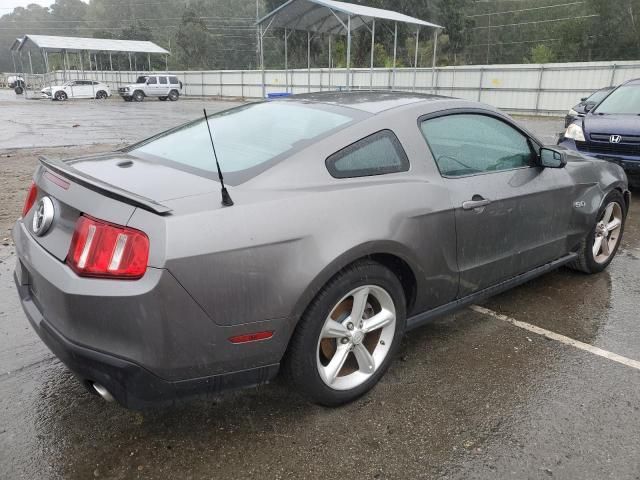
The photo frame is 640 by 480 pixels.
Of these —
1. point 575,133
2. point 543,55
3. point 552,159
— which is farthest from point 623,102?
point 543,55

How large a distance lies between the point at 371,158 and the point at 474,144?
92 cm

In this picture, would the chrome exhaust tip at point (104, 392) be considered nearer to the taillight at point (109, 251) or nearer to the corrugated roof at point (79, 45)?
the taillight at point (109, 251)

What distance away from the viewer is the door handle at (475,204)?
9.66ft

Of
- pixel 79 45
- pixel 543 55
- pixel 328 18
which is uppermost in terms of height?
pixel 328 18

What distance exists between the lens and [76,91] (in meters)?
36.1

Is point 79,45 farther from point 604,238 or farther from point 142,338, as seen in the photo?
point 142,338

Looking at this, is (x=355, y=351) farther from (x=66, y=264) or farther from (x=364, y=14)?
(x=364, y=14)

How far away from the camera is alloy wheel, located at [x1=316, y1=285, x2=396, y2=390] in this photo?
99.8 inches

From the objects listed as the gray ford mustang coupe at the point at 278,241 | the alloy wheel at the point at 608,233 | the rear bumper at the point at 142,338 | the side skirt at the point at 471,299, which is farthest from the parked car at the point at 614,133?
the rear bumper at the point at 142,338

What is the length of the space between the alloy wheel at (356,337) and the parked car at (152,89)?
36248 millimetres

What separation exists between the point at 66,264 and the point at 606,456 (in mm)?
2436

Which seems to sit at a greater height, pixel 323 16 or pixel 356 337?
pixel 323 16

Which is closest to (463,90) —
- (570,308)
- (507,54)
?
(570,308)

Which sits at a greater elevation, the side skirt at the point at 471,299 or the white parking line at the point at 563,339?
the side skirt at the point at 471,299
